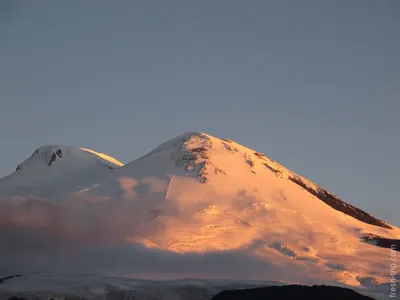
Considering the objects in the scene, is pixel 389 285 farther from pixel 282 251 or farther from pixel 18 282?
pixel 18 282

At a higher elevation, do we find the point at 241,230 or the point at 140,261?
the point at 241,230

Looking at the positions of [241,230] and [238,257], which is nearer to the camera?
[238,257]

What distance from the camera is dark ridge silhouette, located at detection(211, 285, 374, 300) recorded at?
427ft

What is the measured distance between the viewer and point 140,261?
595ft

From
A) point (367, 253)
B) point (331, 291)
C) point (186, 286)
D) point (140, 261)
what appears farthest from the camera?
point (367, 253)

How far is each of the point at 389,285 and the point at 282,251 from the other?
32.0 m

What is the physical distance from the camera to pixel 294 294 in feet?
431

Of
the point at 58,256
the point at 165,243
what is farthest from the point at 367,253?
the point at 58,256

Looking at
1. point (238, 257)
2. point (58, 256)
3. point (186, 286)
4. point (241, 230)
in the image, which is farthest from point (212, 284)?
point (58, 256)

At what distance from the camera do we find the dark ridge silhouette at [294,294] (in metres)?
130

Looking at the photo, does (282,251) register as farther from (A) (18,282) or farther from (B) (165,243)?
(A) (18,282)

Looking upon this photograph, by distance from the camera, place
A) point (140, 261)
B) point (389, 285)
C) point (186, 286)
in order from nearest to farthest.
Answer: point (186, 286) → point (389, 285) → point (140, 261)

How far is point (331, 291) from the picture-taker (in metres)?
133

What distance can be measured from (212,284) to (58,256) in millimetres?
60631
